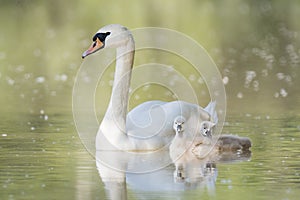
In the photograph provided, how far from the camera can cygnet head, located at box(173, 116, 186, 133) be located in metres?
11.8

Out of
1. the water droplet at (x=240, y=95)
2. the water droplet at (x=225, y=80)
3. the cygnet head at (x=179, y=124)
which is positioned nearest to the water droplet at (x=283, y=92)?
the water droplet at (x=240, y=95)

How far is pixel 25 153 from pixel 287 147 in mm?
3174

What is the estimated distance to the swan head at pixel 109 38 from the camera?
12.4m

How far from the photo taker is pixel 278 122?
14.2 meters

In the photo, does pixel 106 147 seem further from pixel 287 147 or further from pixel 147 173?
pixel 287 147

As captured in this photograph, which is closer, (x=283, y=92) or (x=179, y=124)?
(x=179, y=124)

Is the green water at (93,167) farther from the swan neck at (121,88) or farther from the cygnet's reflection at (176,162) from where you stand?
the swan neck at (121,88)

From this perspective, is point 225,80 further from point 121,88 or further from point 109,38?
point 109,38

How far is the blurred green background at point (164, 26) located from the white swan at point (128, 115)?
3295 millimetres

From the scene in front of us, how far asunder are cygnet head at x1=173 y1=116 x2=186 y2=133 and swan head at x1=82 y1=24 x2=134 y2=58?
53.3 inches

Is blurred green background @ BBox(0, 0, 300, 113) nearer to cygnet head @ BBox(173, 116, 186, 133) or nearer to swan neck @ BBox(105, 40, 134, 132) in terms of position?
swan neck @ BBox(105, 40, 134, 132)

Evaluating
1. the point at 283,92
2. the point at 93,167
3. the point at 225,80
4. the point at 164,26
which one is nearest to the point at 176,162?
the point at 93,167

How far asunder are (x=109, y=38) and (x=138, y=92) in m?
5.80

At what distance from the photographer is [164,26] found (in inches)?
1260
